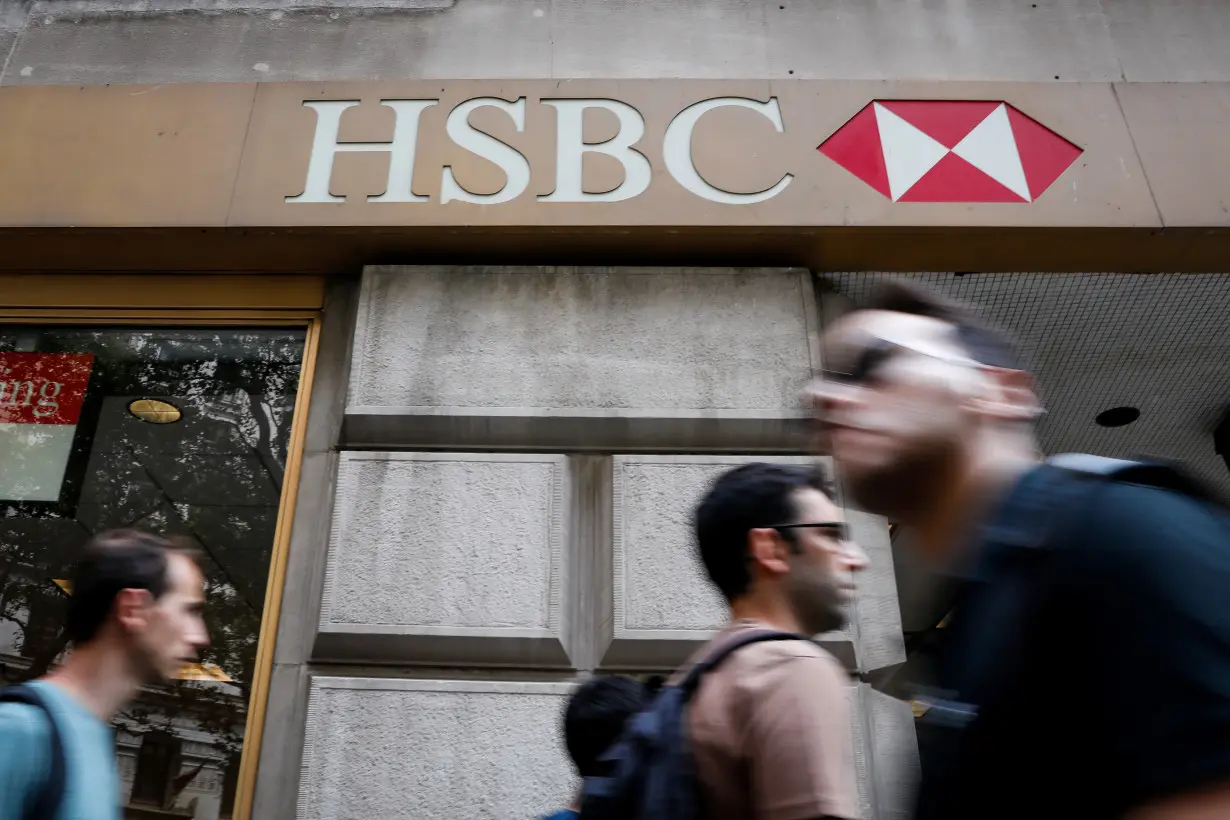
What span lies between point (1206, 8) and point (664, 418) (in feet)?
10.7

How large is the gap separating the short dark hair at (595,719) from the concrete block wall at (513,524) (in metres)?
0.90

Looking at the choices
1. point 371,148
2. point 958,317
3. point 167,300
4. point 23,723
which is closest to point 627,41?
point 371,148

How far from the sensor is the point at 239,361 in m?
3.56

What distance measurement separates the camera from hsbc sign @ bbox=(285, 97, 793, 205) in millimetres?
3445

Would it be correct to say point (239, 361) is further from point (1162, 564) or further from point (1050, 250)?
point (1162, 564)

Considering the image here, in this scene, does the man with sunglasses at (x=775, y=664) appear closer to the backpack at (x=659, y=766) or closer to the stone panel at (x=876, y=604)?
the backpack at (x=659, y=766)

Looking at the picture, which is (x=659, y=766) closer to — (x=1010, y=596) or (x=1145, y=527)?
(x=1010, y=596)

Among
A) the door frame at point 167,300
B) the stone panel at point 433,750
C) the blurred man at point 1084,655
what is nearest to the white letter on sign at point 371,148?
the door frame at point 167,300

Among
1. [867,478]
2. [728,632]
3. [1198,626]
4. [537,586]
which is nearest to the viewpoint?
[1198,626]

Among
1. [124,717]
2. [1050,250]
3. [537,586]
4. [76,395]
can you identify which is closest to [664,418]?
[537,586]

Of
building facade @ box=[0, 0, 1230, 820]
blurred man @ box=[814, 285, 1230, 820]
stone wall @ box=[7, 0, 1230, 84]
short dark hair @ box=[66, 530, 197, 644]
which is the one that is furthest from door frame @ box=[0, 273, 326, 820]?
blurred man @ box=[814, 285, 1230, 820]

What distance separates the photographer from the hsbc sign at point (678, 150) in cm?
345

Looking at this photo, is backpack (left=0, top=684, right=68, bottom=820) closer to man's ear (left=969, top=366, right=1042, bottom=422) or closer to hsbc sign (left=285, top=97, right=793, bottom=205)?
man's ear (left=969, top=366, right=1042, bottom=422)

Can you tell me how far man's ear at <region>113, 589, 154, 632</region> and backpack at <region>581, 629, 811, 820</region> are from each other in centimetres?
106
